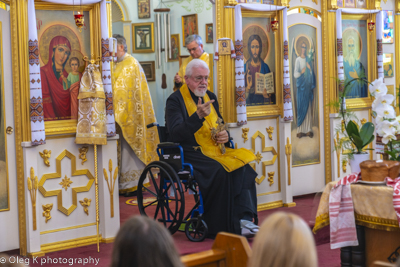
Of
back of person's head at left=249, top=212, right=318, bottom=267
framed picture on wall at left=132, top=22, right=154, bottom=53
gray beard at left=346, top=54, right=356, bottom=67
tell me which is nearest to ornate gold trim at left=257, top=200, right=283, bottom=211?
gray beard at left=346, top=54, right=356, bottom=67

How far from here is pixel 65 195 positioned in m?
4.77

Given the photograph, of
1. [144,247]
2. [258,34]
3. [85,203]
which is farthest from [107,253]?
[144,247]

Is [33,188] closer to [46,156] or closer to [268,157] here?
[46,156]

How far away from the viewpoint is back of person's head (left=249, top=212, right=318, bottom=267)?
54.4 inches

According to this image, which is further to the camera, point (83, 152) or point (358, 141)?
point (83, 152)

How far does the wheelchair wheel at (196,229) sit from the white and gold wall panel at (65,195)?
0.69 meters

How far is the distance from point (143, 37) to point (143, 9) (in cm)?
48

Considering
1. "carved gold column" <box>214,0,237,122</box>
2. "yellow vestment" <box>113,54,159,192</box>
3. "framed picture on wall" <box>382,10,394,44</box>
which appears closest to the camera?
"carved gold column" <box>214,0,237,122</box>

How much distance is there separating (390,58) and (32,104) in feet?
17.8

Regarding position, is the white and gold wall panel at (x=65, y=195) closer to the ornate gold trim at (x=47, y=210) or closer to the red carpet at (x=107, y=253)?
the ornate gold trim at (x=47, y=210)

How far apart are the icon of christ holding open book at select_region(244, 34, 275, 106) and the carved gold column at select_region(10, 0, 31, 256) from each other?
2559 millimetres

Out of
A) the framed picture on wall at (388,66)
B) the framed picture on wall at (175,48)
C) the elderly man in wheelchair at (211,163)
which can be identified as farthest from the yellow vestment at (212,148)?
the framed picture on wall at (175,48)

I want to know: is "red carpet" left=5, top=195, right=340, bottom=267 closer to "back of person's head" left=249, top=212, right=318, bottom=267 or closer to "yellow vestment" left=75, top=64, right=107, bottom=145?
"yellow vestment" left=75, top=64, right=107, bottom=145

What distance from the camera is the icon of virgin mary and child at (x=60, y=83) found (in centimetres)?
465
